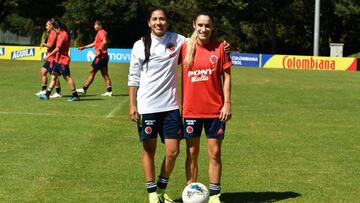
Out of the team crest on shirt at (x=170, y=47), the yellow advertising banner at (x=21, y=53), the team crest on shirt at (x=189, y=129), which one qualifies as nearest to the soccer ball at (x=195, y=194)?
the team crest on shirt at (x=189, y=129)

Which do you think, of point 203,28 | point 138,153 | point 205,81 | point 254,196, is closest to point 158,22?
point 203,28

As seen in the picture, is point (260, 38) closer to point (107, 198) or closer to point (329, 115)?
point (329, 115)

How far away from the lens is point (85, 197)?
254 inches

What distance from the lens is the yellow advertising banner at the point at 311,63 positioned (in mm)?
40406

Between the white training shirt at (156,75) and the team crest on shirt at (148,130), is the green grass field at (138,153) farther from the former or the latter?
the white training shirt at (156,75)

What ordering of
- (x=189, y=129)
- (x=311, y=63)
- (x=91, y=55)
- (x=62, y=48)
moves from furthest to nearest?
(x=311, y=63)
(x=91, y=55)
(x=62, y=48)
(x=189, y=129)

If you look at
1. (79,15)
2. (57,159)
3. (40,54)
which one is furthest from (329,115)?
(79,15)

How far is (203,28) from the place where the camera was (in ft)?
19.6

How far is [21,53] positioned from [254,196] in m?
37.2

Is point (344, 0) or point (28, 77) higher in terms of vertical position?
point (344, 0)

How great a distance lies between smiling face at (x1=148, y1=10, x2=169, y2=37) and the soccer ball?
1471 millimetres

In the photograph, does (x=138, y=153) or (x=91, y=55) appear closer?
(x=138, y=153)

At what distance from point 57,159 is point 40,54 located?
34.2 meters

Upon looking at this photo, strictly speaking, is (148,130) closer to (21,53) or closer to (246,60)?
(246,60)
